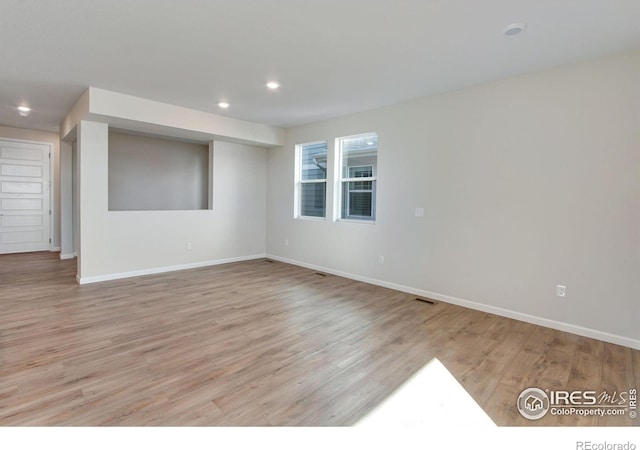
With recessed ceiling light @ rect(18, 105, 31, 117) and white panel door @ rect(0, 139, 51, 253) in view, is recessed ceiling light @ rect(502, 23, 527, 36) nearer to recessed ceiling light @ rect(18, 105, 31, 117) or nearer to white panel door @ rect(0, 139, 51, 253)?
recessed ceiling light @ rect(18, 105, 31, 117)

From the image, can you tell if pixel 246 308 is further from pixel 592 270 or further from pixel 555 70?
pixel 555 70

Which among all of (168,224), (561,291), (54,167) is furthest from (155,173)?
(561,291)

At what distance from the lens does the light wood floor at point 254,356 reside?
6.41 ft

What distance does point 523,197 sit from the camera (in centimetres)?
349

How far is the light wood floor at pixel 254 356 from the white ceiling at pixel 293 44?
2.63 metres

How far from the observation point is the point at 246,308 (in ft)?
12.4

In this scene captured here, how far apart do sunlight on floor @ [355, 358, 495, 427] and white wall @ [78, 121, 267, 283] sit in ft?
15.2

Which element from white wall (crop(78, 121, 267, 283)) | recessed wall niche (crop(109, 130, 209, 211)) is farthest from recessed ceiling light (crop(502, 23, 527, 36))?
recessed wall niche (crop(109, 130, 209, 211))

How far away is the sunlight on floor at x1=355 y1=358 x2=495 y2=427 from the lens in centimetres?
189

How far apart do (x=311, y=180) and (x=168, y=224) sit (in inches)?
104

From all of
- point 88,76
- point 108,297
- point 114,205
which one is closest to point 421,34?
point 88,76

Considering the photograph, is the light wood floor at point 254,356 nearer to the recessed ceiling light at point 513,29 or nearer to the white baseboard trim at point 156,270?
Answer: the white baseboard trim at point 156,270

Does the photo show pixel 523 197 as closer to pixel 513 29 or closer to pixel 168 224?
pixel 513 29

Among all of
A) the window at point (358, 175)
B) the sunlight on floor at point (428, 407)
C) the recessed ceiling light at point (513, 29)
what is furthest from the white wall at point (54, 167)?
the recessed ceiling light at point (513, 29)
